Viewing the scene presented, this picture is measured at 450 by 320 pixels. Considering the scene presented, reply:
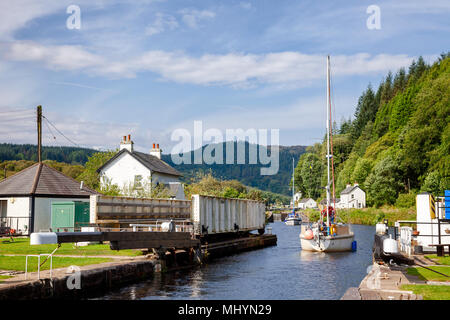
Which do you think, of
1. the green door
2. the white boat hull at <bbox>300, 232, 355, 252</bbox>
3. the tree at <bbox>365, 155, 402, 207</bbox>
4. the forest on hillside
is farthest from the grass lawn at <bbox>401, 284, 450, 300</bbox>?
the tree at <bbox>365, 155, 402, 207</bbox>

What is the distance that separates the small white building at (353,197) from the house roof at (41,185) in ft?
283

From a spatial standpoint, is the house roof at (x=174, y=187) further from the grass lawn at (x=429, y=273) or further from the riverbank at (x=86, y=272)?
the grass lawn at (x=429, y=273)

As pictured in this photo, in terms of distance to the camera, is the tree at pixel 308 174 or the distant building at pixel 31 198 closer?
the distant building at pixel 31 198

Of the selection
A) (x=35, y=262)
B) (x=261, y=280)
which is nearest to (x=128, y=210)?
(x=35, y=262)

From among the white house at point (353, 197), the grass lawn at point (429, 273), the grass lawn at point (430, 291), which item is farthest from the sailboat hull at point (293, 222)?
the grass lawn at point (430, 291)

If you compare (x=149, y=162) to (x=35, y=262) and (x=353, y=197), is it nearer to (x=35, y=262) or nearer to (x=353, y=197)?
(x=35, y=262)

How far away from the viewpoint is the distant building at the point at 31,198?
38094 millimetres

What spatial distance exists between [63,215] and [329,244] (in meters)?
20.4

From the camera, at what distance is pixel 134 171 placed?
60.0m

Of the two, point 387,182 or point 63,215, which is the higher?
point 387,182

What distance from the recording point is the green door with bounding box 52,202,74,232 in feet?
116
